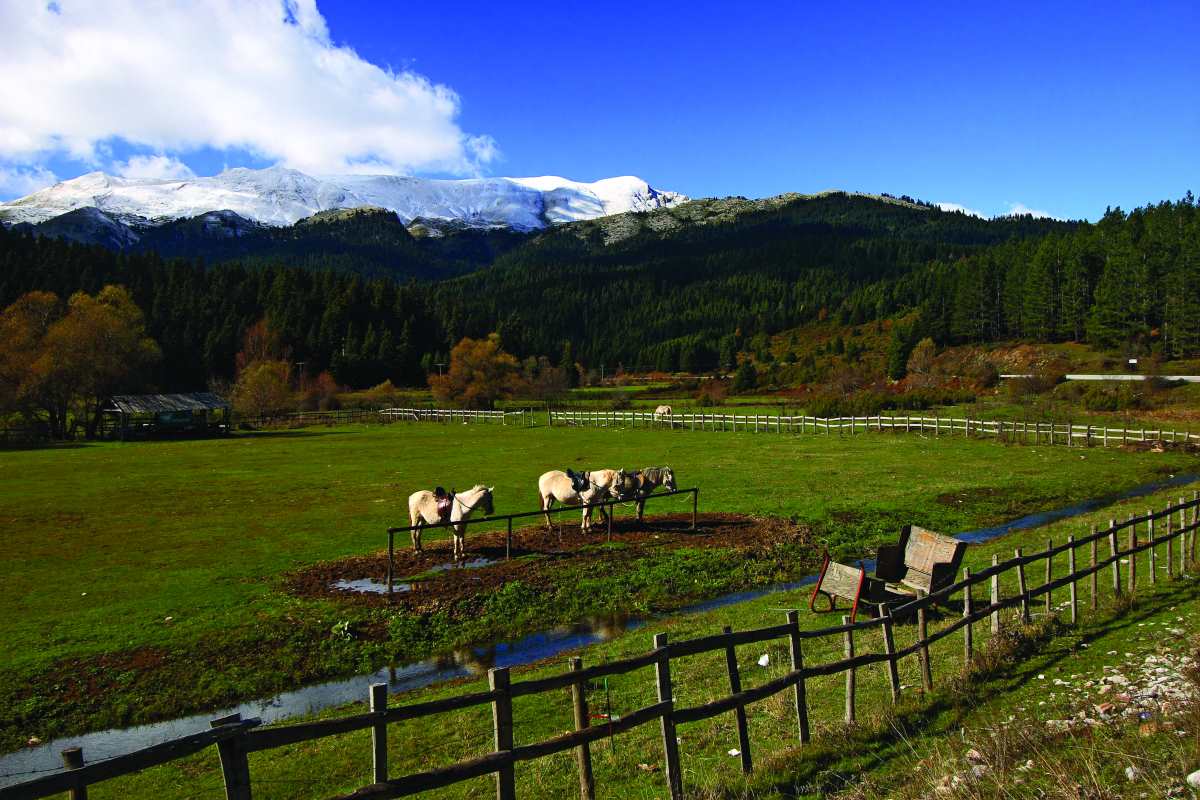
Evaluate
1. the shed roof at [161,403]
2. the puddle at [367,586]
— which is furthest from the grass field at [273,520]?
the shed roof at [161,403]

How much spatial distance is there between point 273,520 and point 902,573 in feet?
71.3

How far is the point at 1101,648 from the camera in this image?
451 inches

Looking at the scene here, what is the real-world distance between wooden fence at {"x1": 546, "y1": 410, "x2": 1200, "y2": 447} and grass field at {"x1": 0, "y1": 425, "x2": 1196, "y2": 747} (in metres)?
3.06

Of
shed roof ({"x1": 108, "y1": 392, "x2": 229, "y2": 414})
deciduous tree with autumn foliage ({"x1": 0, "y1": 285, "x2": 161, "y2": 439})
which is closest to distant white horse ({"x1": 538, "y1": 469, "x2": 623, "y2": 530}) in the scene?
shed roof ({"x1": 108, "y1": 392, "x2": 229, "y2": 414})

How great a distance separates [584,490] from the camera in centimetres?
2394

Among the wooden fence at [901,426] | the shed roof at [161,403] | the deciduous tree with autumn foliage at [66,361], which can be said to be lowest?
the wooden fence at [901,426]

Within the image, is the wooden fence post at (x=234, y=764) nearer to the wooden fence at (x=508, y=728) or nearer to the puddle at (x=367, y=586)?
the wooden fence at (x=508, y=728)

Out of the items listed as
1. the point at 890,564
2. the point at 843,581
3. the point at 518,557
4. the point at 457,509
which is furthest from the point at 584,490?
the point at 890,564

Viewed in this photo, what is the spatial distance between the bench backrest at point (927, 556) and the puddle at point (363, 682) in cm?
380

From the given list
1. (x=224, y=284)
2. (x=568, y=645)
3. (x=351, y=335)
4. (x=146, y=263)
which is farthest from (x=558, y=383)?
(x=568, y=645)

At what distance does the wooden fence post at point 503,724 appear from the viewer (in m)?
6.68

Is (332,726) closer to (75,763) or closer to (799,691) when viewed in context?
(75,763)

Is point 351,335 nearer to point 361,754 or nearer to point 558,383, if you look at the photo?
point 558,383

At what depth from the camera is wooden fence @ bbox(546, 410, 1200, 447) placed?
1775 inches
